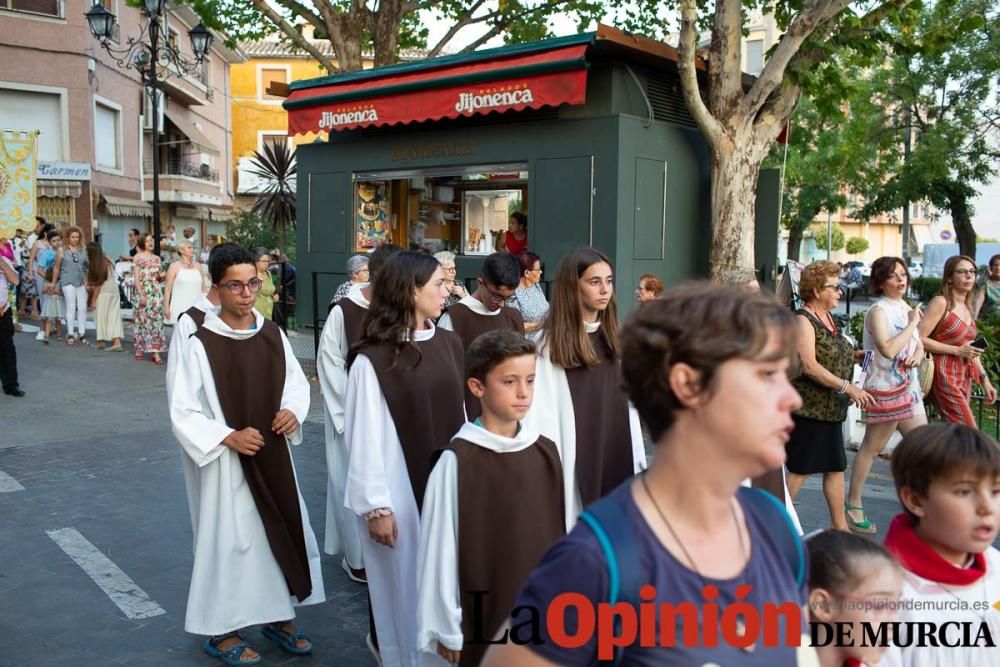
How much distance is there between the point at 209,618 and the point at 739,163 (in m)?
8.85

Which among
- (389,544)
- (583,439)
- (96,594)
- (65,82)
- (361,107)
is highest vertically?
(65,82)

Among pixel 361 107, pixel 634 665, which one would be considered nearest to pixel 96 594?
pixel 634 665

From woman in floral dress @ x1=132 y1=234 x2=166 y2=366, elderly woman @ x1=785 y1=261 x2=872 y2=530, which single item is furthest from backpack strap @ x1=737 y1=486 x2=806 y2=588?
woman in floral dress @ x1=132 y1=234 x2=166 y2=366

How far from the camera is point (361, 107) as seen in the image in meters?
13.2

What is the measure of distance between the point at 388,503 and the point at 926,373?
500 centimetres

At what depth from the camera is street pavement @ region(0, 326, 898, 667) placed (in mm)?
Answer: 4316

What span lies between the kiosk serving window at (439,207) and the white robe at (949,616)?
10930 millimetres

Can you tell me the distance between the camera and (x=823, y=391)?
218 inches

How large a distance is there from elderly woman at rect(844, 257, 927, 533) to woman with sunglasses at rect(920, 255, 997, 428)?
0.54 metres

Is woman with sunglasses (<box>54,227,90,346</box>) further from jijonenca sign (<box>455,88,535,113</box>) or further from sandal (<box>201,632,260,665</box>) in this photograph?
sandal (<box>201,632,260,665</box>)

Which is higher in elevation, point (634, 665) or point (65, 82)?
point (65, 82)

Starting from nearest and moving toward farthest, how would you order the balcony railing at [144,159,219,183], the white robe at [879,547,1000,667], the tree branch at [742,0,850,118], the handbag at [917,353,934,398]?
1. the white robe at [879,547,1000,667]
2. the handbag at [917,353,934,398]
3. the tree branch at [742,0,850,118]
4. the balcony railing at [144,159,219,183]

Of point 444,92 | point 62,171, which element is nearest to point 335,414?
point 444,92

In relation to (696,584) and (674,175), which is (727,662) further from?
(674,175)
